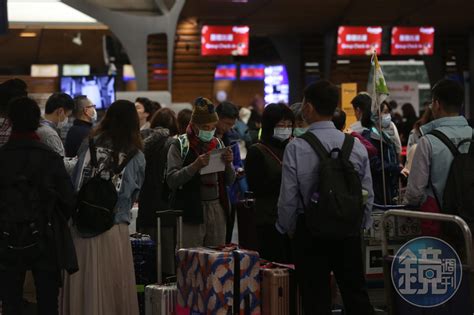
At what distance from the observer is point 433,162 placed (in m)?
5.44

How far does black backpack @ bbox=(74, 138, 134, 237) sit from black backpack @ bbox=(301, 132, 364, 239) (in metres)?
1.32

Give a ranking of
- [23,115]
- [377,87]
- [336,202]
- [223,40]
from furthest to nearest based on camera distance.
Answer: [223,40] < [377,87] < [23,115] < [336,202]

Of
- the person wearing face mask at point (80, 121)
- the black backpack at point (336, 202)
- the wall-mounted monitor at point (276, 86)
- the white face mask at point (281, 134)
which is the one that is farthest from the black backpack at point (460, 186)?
the wall-mounted monitor at point (276, 86)

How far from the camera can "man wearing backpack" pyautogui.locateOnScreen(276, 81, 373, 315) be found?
486 cm

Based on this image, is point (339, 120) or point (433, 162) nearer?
point (433, 162)

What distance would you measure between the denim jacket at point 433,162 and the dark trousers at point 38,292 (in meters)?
2.09

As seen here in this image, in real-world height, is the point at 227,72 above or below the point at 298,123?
above

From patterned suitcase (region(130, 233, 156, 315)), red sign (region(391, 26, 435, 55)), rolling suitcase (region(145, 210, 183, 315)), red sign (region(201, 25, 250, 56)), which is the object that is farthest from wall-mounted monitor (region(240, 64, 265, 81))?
rolling suitcase (region(145, 210, 183, 315))

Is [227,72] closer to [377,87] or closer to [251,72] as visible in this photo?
[251,72]

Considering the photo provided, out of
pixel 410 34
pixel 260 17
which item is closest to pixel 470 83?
pixel 410 34

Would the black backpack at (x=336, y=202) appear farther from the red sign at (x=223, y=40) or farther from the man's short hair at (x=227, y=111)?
the red sign at (x=223, y=40)

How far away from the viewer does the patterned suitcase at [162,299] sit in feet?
18.9

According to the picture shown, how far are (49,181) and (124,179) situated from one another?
635mm

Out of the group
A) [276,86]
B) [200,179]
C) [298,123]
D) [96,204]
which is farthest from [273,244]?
[276,86]
